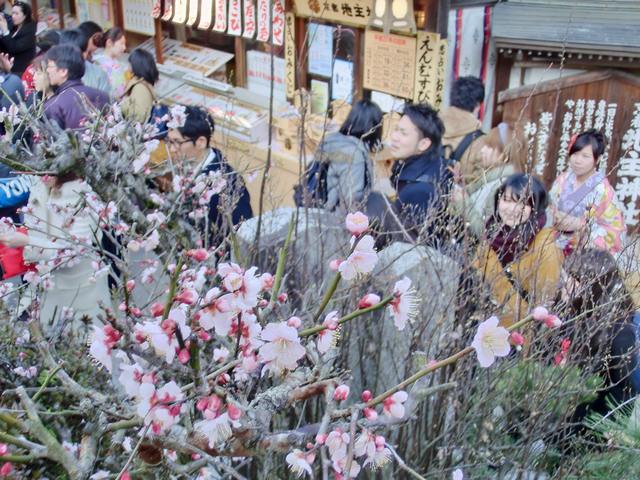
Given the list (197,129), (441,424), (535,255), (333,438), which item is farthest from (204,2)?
(333,438)

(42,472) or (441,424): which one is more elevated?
(42,472)

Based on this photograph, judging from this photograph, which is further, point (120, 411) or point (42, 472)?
point (42, 472)

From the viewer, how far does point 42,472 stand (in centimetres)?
214

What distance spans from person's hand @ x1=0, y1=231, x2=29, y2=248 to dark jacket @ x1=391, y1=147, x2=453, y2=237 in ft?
6.58

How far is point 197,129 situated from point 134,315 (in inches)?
113

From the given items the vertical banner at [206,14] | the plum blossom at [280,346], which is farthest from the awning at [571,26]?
the plum blossom at [280,346]

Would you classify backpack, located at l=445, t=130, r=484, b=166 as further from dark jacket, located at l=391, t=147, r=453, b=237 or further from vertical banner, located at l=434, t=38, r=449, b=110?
vertical banner, located at l=434, t=38, r=449, b=110

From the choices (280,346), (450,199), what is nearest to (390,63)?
(450,199)

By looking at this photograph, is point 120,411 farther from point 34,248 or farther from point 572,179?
point 572,179

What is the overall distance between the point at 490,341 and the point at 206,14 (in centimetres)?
807

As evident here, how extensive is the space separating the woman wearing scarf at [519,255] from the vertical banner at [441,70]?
294 centimetres

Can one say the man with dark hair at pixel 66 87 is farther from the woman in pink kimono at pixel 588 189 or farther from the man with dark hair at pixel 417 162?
the woman in pink kimono at pixel 588 189

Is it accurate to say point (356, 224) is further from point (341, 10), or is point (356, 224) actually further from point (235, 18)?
point (235, 18)

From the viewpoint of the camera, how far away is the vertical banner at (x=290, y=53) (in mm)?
7914
